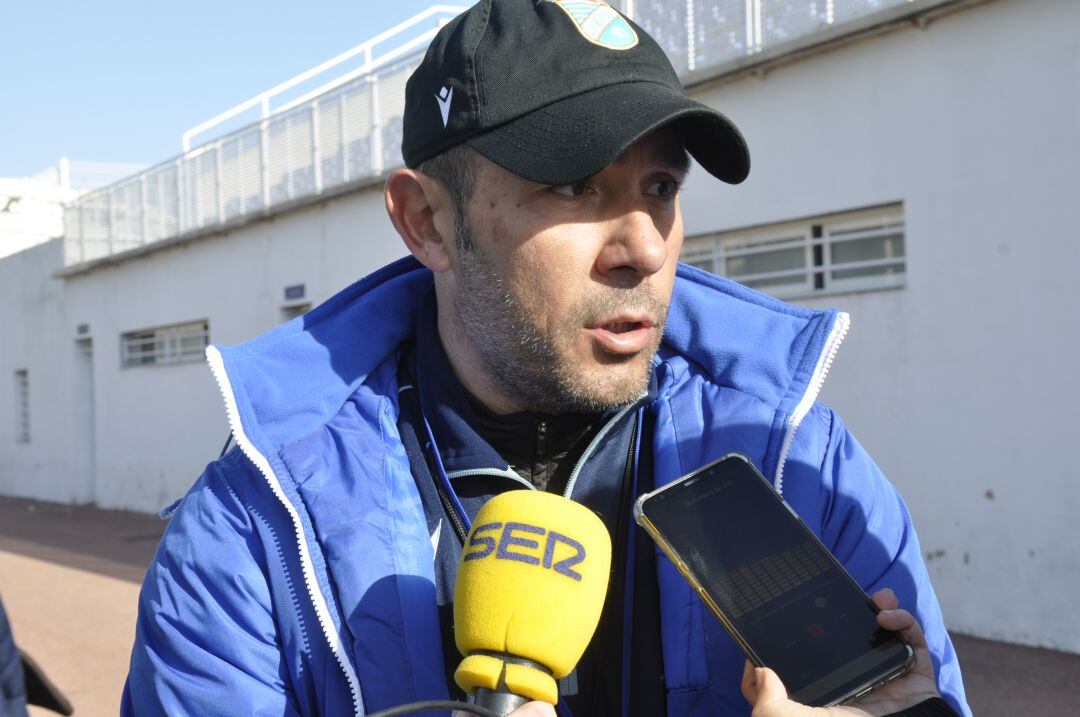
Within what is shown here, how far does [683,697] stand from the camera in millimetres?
1715

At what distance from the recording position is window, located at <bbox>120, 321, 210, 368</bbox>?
53.0 feet

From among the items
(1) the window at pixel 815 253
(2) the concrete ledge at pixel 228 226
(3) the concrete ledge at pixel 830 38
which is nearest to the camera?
(3) the concrete ledge at pixel 830 38

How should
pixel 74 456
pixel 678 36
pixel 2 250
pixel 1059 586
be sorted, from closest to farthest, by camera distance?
pixel 1059 586 → pixel 678 36 → pixel 74 456 → pixel 2 250

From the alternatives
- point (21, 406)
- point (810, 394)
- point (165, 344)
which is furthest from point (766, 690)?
point (21, 406)

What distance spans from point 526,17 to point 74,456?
62.6ft

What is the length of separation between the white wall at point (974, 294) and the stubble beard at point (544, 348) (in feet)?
17.3

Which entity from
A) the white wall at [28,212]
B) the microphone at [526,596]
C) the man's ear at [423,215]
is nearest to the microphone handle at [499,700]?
the microphone at [526,596]

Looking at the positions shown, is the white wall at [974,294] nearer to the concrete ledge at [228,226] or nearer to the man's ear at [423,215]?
the man's ear at [423,215]

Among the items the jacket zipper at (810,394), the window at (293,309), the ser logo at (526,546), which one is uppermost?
the window at (293,309)

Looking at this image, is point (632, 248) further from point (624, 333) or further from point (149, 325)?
point (149, 325)

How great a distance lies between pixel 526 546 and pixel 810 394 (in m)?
0.68

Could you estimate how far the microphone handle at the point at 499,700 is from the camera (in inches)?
51.6

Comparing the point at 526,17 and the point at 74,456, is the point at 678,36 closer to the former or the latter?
the point at 526,17

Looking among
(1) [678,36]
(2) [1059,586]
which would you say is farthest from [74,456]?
(2) [1059,586]
